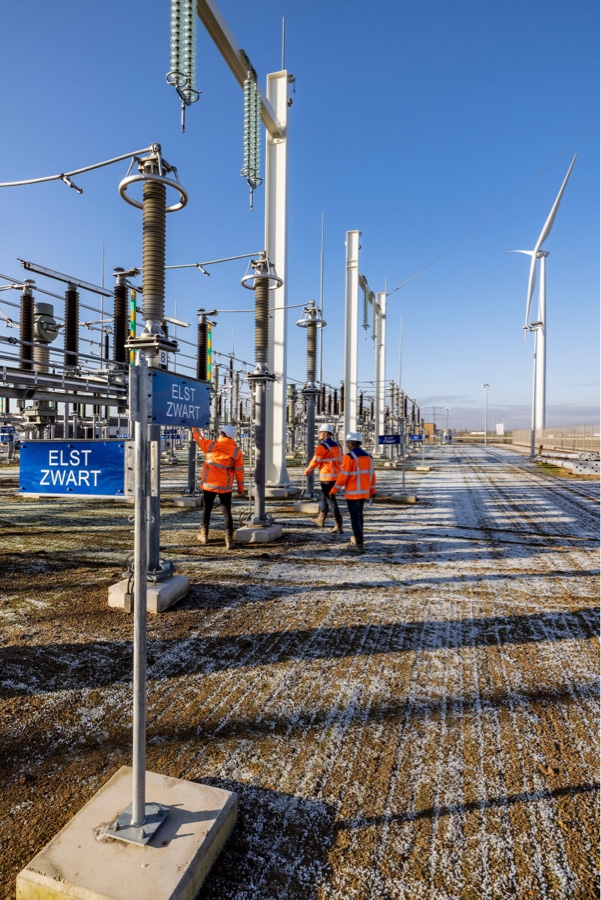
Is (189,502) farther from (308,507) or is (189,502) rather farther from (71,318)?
(71,318)

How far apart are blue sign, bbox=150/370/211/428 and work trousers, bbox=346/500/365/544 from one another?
3044mm

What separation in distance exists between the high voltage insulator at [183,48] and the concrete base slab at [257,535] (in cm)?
578

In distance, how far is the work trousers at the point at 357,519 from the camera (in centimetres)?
719

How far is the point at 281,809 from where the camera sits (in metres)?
2.34

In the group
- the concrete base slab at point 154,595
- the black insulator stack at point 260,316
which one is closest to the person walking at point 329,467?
the black insulator stack at point 260,316

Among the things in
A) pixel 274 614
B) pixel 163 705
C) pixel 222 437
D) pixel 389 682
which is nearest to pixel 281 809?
pixel 163 705

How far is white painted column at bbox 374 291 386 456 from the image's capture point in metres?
22.7

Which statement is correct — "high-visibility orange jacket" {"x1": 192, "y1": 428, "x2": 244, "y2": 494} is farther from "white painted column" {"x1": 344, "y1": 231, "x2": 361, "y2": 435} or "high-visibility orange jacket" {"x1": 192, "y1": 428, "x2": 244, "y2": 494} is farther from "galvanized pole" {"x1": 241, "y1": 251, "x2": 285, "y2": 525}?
"white painted column" {"x1": 344, "y1": 231, "x2": 361, "y2": 435}

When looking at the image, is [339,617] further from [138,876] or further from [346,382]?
[346,382]

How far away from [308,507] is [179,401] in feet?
20.8

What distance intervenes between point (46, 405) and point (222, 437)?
16.0 feet

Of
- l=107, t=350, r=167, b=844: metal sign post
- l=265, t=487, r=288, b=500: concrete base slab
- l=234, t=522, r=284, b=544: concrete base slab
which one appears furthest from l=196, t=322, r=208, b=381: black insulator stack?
l=107, t=350, r=167, b=844: metal sign post

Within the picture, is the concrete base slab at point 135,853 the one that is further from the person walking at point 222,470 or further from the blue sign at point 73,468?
the person walking at point 222,470

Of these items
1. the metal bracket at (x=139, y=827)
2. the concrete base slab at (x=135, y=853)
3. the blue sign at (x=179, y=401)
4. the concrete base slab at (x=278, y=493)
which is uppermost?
the blue sign at (x=179, y=401)
